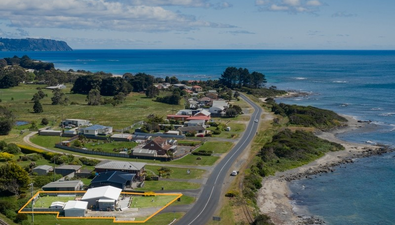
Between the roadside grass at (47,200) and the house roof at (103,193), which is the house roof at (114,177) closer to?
the house roof at (103,193)

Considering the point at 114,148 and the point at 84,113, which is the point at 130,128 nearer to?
the point at 114,148

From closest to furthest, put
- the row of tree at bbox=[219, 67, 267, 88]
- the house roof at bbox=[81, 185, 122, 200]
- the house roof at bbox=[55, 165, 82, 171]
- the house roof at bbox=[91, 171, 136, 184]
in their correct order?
the house roof at bbox=[81, 185, 122, 200], the house roof at bbox=[91, 171, 136, 184], the house roof at bbox=[55, 165, 82, 171], the row of tree at bbox=[219, 67, 267, 88]

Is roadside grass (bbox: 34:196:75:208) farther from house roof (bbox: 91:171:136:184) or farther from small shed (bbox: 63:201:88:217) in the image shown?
house roof (bbox: 91:171:136:184)

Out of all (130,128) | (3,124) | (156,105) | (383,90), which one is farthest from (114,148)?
(383,90)

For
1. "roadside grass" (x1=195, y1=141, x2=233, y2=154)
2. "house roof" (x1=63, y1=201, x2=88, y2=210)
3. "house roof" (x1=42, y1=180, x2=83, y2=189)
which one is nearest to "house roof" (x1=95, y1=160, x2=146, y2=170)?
"house roof" (x1=42, y1=180, x2=83, y2=189)

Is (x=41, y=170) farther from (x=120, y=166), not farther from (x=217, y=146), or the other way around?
(x=217, y=146)

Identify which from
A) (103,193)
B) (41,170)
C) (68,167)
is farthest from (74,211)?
(41,170)

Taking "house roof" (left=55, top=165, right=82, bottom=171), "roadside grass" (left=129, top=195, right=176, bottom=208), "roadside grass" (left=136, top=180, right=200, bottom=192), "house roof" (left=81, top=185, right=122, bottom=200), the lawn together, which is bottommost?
"roadside grass" (left=129, top=195, right=176, bottom=208)
